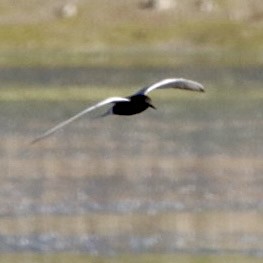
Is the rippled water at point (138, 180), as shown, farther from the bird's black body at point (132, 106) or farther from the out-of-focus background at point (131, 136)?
the bird's black body at point (132, 106)

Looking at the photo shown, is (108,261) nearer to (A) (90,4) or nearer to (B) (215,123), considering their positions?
(B) (215,123)

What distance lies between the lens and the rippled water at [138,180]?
15.5 metres

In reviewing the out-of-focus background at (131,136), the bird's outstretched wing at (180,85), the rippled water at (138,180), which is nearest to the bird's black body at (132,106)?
the bird's outstretched wing at (180,85)

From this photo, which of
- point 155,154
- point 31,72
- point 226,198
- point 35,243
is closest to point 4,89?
point 31,72

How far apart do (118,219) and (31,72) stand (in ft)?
51.6

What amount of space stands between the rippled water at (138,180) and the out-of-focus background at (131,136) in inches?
0.8

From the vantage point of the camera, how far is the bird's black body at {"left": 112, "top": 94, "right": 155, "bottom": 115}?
1294cm

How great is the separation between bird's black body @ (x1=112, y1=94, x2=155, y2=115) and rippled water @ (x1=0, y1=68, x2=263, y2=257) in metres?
2.19

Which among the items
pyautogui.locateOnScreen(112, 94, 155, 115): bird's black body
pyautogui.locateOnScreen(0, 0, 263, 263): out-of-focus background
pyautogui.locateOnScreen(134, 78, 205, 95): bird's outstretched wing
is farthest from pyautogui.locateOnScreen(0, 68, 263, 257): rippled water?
pyautogui.locateOnScreen(134, 78, 205, 95): bird's outstretched wing

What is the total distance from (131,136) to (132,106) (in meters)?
9.63

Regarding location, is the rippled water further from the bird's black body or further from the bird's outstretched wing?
the bird's outstretched wing

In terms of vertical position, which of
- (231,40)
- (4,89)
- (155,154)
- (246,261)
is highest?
(231,40)

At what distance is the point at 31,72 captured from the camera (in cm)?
3186

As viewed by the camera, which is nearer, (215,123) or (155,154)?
(155,154)
